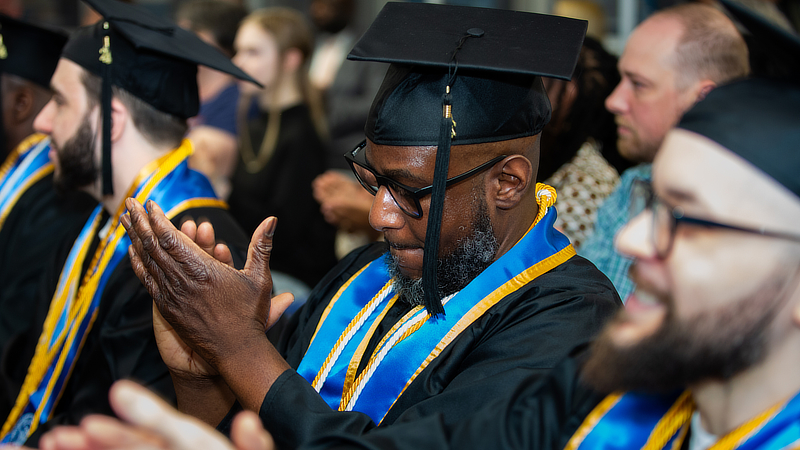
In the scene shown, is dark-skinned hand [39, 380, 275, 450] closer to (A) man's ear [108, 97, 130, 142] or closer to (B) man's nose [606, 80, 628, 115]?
(A) man's ear [108, 97, 130, 142]

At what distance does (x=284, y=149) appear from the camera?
4789 millimetres

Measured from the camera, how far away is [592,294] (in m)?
1.63

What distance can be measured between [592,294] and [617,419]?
462 millimetres

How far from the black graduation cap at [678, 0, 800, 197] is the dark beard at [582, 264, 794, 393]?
178 mm

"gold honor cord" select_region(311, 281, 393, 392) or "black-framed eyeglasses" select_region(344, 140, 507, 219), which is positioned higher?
"black-framed eyeglasses" select_region(344, 140, 507, 219)

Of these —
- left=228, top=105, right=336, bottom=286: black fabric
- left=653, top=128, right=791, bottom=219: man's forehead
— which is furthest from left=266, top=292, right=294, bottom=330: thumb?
left=228, top=105, right=336, bottom=286: black fabric

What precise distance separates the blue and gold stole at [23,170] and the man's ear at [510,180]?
2605 mm

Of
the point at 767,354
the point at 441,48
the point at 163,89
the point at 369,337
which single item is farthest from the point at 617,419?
the point at 163,89

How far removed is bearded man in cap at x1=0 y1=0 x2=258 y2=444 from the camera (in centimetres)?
233

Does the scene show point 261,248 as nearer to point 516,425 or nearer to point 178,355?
point 178,355

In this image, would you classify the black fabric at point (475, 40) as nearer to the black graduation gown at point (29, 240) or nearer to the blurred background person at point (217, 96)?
the black graduation gown at point (29, 240)

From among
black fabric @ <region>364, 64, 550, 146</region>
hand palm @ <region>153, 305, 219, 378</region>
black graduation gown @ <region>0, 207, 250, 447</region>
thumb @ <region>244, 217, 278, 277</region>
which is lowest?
black graduation gown @ <region>0, 207, 250, 447</region>

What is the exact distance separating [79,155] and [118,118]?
0.20 meters

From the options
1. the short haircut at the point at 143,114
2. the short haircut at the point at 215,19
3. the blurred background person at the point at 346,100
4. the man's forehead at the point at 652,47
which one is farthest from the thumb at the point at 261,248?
the short haircut at the point at 215,19
